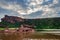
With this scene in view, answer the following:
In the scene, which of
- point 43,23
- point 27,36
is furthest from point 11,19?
point 43,23

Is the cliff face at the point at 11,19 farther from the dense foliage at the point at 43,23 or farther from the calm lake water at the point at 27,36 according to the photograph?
the calm lake water at the point at 27,36

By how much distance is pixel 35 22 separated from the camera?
7.49 feet

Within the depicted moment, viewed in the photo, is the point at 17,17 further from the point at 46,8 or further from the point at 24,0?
the point at 46,8

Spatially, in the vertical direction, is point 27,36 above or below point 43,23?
below

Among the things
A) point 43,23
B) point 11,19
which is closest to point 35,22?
point 43,23

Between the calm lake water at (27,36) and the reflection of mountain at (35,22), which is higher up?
the reflection of mountain at (35,22)

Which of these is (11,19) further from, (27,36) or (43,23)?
(43,23)

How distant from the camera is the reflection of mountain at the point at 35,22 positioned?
89.1 inches

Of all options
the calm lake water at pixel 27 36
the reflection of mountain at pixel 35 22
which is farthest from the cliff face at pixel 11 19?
the calm lake water at pixel 27 36

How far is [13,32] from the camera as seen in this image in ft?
7.47

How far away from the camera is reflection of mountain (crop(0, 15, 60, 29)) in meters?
2.26

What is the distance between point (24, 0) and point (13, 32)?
411 mm

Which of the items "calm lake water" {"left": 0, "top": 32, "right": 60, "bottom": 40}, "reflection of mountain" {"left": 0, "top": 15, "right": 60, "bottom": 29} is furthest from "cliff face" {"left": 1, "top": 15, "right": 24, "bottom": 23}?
"calm lake water" {"left": 0, "top": 32, "right": 60, "bottom": 40}

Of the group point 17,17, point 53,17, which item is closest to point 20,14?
point 17,17
